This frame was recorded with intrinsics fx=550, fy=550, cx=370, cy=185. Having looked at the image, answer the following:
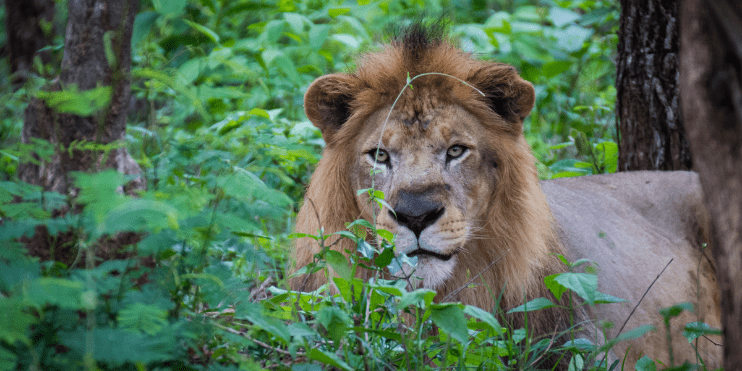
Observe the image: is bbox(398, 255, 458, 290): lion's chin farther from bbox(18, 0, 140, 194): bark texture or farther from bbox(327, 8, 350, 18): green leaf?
bbox(327, 8, 350, 18): green leaf

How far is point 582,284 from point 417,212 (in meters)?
0.90

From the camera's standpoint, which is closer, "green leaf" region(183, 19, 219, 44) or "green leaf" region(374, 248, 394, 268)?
"green leaf" region(374, 248, 394, 268)

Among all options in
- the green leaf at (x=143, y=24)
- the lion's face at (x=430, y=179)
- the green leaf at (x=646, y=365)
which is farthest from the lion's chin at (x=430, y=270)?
the green leaf at (x=143, y=24)

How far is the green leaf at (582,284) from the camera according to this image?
2102 mm

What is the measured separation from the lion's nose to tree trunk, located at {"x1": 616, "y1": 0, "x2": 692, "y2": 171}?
120 inches

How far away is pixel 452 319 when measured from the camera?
1873 mm

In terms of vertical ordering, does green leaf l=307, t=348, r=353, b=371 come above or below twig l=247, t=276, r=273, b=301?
above

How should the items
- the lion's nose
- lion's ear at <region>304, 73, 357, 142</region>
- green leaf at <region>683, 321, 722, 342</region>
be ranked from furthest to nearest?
lion's ear at <region>304, 73, 357, 142</region> → the lion's nose → green leaf at <region>683, 321, 722, 342</region>

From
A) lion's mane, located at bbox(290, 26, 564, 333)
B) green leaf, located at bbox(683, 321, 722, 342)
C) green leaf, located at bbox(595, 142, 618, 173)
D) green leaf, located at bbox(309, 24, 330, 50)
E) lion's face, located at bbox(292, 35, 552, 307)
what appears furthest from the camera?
green leaf, located at bbox(595, 142, 618, 173)

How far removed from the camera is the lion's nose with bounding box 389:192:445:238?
9.12 feet

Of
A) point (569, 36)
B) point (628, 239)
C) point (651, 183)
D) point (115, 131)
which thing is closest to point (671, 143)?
point (651, 183)

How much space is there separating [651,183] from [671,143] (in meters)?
0.61

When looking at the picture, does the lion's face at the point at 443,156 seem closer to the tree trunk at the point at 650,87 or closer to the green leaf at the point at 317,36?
the green leaf at the point at 317,36

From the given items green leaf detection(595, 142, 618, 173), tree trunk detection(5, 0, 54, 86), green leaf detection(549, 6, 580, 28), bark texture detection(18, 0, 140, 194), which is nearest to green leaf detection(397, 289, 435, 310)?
bark texture detection(18, 0, 140, 194)
